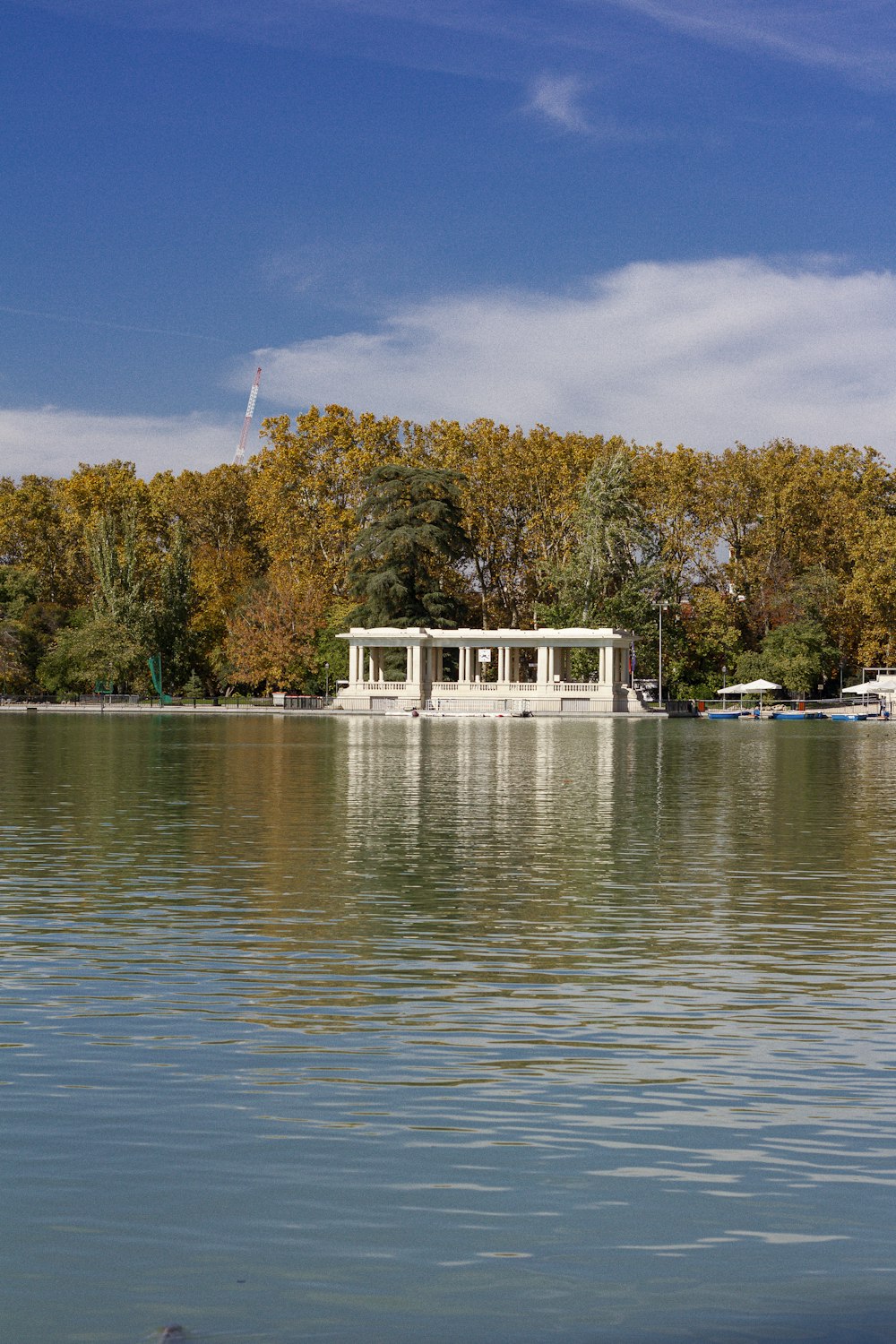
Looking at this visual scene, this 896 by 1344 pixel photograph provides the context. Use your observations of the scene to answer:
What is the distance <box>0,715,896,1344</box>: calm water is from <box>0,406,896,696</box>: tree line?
254ft

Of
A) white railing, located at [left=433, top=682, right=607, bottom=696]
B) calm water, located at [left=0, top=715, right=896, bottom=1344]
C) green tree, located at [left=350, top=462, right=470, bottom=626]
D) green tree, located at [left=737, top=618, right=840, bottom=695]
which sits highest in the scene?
green tree, located at [left=350, top=462, right=470, bottom=626]

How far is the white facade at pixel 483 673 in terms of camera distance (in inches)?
3661

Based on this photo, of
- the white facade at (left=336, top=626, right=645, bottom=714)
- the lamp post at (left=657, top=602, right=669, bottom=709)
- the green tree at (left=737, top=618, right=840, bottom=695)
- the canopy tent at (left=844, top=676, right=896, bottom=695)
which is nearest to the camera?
the canopy tent at (left=844, top=676, right=896, bottom=695)

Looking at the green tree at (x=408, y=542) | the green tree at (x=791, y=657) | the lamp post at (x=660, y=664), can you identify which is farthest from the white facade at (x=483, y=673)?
the green tree at (x=791, y=657)

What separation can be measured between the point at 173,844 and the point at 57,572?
98082 mm

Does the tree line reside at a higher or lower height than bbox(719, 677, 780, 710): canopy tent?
higher

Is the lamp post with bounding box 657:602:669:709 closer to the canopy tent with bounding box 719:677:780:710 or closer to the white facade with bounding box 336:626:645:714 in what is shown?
the white facade with bounding box 336:626:645:714

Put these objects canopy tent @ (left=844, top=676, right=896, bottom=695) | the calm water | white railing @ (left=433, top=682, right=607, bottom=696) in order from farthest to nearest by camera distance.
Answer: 1. white railing @ (left=433, top=682, right=607, bottom=696)
2. canopy tent @ (left=844, top=676, right=896, bottom=695)
3. the calm water

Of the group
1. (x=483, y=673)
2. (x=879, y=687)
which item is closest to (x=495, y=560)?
(x=483, y=673)

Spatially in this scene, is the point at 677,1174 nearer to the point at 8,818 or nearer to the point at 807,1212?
the point at 807,1212

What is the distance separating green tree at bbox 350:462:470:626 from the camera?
313ft

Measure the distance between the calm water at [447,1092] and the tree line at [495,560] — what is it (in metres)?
77.4

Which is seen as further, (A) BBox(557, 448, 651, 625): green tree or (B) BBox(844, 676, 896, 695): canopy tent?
(A) BBox(557, 448, 651, 625): green tree

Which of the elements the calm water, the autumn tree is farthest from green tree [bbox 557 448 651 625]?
the calm water
